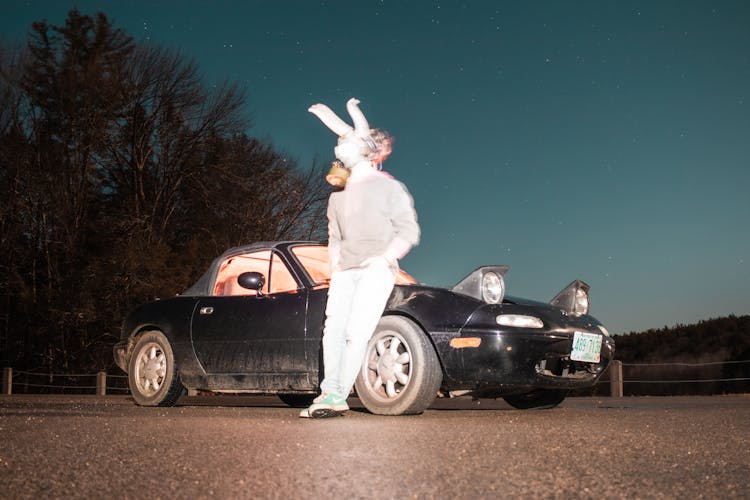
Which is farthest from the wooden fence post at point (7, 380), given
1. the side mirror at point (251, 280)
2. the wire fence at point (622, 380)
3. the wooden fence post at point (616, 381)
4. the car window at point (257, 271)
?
the side mirror at point (251, 280)

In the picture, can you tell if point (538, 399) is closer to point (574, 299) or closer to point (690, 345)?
point (574, 299)

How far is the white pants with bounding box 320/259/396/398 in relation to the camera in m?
5.26

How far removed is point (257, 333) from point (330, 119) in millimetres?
1756

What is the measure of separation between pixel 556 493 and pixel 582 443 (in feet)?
4.25

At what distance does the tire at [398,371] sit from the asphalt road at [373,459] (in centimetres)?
47

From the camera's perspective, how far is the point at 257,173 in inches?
1058

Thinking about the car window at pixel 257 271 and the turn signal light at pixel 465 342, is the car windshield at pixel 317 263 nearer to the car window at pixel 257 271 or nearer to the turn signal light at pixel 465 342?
the car window at pixel 257 271

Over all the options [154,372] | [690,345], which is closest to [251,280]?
[154,372]

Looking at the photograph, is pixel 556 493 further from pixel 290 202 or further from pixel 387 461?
pixel 290 202

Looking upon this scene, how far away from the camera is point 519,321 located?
5.51 meters

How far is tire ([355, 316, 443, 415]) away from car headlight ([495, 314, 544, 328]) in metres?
0.51

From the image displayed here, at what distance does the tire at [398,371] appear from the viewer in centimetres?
534

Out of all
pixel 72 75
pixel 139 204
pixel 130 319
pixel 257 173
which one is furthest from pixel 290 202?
pixel 130 319

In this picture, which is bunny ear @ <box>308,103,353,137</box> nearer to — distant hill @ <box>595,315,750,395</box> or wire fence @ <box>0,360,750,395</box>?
wire fence @ <box>0,360,750,395</box>
